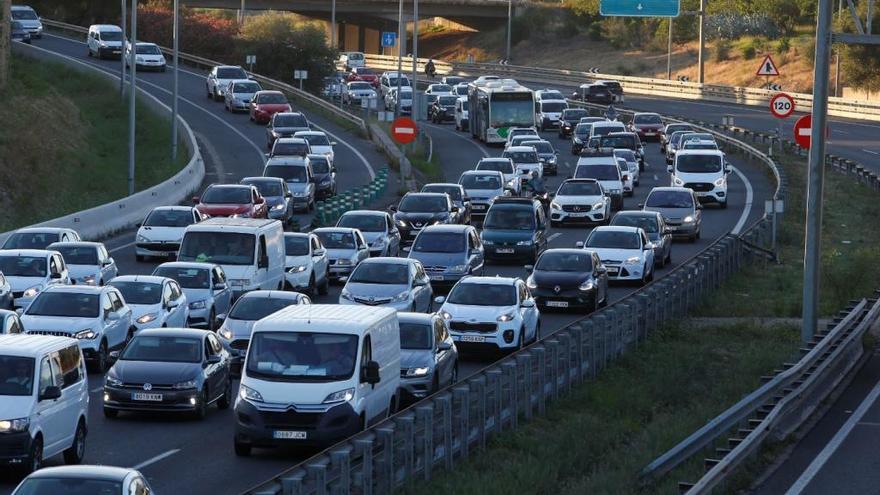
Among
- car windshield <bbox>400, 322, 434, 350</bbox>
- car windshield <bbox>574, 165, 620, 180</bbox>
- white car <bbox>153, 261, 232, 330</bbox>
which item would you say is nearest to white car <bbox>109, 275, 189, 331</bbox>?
white car <bbox>153, 261, 232, 330</bbox>

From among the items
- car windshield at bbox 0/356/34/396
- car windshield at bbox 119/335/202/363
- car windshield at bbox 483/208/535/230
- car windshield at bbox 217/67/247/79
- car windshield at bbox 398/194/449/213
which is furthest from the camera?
car windshield at bbox 217/67/247/79

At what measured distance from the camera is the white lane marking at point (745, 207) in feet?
173

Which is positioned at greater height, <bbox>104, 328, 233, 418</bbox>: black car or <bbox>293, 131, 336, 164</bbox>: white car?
<bbox>293, 131, 336, 164</bbox>: white car

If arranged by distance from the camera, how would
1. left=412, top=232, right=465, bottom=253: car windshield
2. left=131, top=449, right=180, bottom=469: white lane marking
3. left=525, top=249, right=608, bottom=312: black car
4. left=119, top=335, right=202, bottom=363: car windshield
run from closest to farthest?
left=131, top=449, right=180, bottom=469: white lane marking
left=119, top=335, right=202, bottom=363: car windshield
left=525, top=249, right=608, bottom=312: black car
left=412, top=232, right=465, bottom=253: car windshield

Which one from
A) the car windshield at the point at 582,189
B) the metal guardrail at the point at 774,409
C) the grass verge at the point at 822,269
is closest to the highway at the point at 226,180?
the car windshield at the point at 582,189

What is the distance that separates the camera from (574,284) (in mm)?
35281

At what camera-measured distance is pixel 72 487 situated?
578 inches

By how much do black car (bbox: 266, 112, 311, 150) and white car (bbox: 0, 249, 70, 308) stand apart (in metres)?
35.2

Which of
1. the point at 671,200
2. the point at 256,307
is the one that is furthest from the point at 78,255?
the point at 671,200

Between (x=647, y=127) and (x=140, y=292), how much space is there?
180 ft

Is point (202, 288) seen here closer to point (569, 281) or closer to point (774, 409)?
point (569, 281)

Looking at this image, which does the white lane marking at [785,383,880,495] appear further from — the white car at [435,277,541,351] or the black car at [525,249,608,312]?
the black car at [525,249,608,312]

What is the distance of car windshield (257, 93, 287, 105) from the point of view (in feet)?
259

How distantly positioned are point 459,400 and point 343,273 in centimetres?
1886
